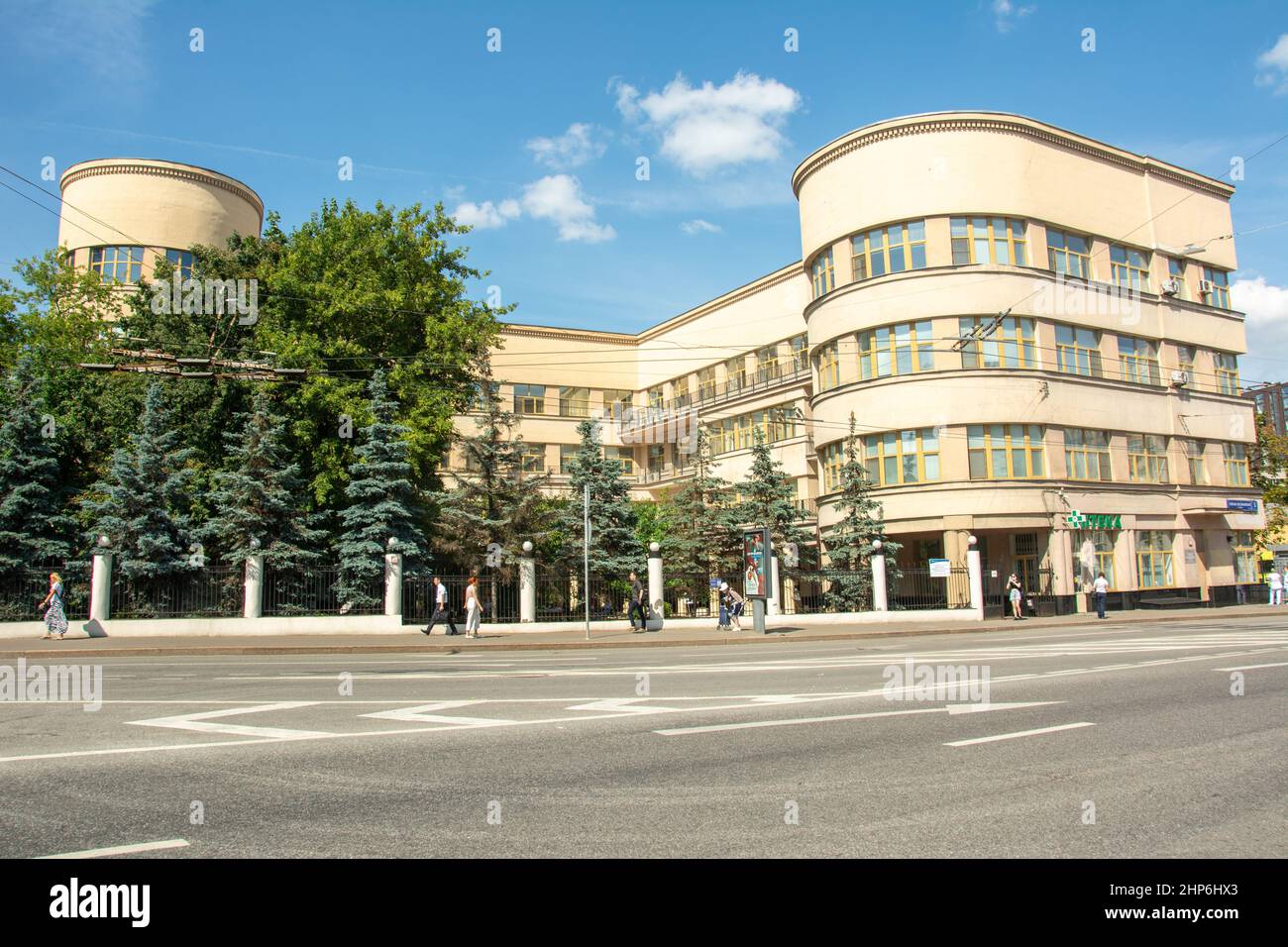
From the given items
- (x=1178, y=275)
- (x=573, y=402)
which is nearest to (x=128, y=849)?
(x=1178, y=275)

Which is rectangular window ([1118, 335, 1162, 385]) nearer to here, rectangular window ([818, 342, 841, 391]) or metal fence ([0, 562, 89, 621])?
rectangular window ([818, 342, 841, 391])

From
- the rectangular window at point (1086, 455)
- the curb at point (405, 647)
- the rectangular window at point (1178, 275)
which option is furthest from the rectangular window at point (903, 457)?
the rectangular window at point (1178, 275)

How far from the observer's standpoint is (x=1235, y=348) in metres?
48.0

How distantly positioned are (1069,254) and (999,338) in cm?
714

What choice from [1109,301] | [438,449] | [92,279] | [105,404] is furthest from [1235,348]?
[92,279]

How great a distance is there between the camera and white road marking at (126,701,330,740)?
329 inches

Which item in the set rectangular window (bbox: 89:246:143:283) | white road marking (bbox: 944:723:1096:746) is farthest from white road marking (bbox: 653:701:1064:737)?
rectangular window (bbox: 89:246:143:283)

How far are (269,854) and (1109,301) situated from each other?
1818 inches

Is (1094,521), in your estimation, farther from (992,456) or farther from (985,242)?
(985,242)

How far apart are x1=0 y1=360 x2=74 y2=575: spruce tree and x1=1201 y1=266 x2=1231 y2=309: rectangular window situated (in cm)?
5506

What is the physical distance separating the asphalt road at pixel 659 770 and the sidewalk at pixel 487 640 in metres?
10.5

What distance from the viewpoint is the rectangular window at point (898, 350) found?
125ft

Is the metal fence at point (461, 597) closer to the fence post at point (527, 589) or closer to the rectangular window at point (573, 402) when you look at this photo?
the fence post at point (527, 589)
